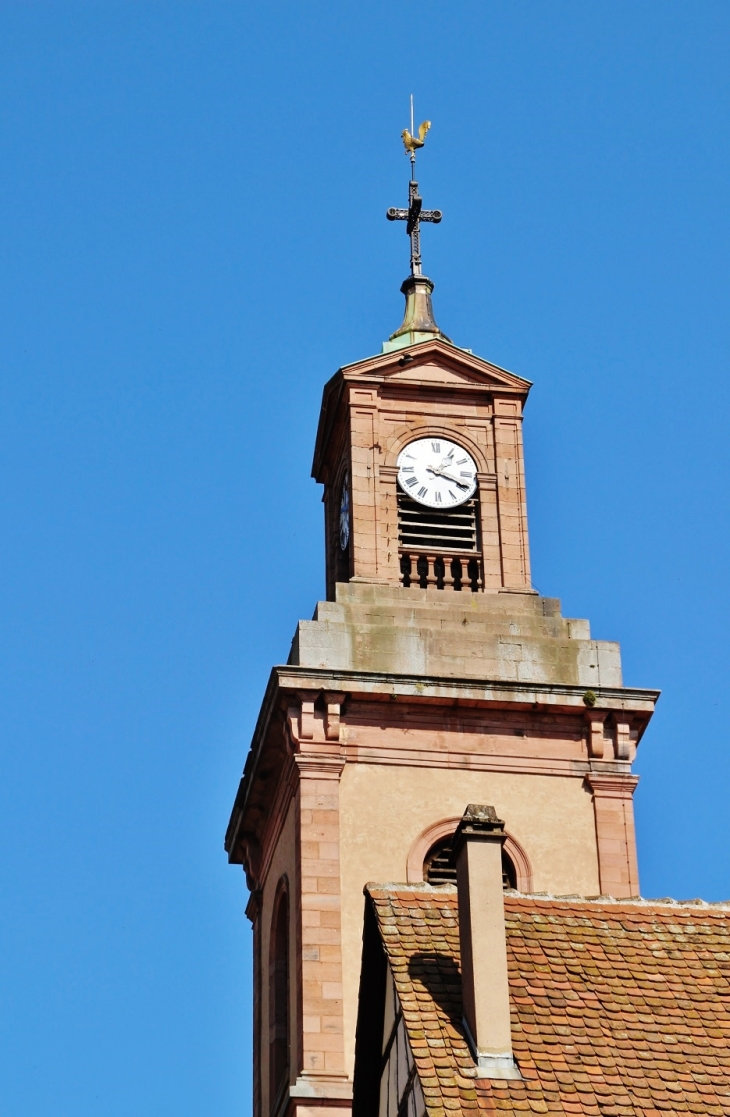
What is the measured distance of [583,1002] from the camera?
2492cm

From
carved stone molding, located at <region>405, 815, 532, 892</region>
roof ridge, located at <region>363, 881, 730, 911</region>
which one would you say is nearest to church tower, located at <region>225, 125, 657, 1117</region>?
carved stone molding, located at <region>405, 815, 532, 892</region>

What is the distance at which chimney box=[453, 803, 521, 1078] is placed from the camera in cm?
2384

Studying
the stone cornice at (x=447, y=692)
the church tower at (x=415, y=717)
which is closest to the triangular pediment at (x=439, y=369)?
the church tower at (x=415, y=717)

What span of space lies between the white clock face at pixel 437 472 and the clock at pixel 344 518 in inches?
39.1

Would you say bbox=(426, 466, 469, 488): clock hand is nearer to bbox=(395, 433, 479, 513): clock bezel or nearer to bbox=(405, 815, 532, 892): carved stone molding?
bbox=(395, 433, 479, 513): clock bezel

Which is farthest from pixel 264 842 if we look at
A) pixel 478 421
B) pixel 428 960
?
pixel 428 960

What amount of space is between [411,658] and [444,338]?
558 centimetres

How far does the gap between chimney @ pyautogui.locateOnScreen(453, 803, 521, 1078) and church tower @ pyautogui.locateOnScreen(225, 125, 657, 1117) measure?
9.84 meters

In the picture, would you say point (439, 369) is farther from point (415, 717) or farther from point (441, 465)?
point (415, 717)

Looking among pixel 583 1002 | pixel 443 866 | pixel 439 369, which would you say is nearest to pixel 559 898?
pixel 583 1002

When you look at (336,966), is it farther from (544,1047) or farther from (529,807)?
(544,1047)

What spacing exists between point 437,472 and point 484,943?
1591 cm

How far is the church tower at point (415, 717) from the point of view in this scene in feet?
118

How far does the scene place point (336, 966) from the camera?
115ft
